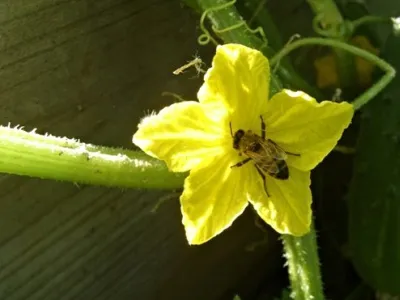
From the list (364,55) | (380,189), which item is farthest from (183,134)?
(380,189)

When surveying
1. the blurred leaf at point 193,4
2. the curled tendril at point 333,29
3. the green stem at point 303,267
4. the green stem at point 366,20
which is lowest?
the green stem at point 303,267

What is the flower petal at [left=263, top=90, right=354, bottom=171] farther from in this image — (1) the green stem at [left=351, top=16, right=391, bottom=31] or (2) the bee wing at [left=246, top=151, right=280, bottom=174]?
Result: (1) the green stem at [left=351, top=16, right=391, bottom=31]

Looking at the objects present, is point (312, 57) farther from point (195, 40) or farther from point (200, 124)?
point (200, 124)

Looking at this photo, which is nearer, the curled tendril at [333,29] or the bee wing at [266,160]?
the bee wing at [266,160]

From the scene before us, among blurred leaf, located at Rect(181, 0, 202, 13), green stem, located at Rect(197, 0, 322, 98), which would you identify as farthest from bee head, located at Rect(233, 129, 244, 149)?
blurred leaf, located at Rect(181, 0, 202, 13)

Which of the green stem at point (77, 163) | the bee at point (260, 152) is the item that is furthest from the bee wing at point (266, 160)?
the green stem at point (77, 163)

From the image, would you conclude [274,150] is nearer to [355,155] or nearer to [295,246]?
[295,246]

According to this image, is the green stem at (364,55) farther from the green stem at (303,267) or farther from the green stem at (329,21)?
the green stem at (303,267)
